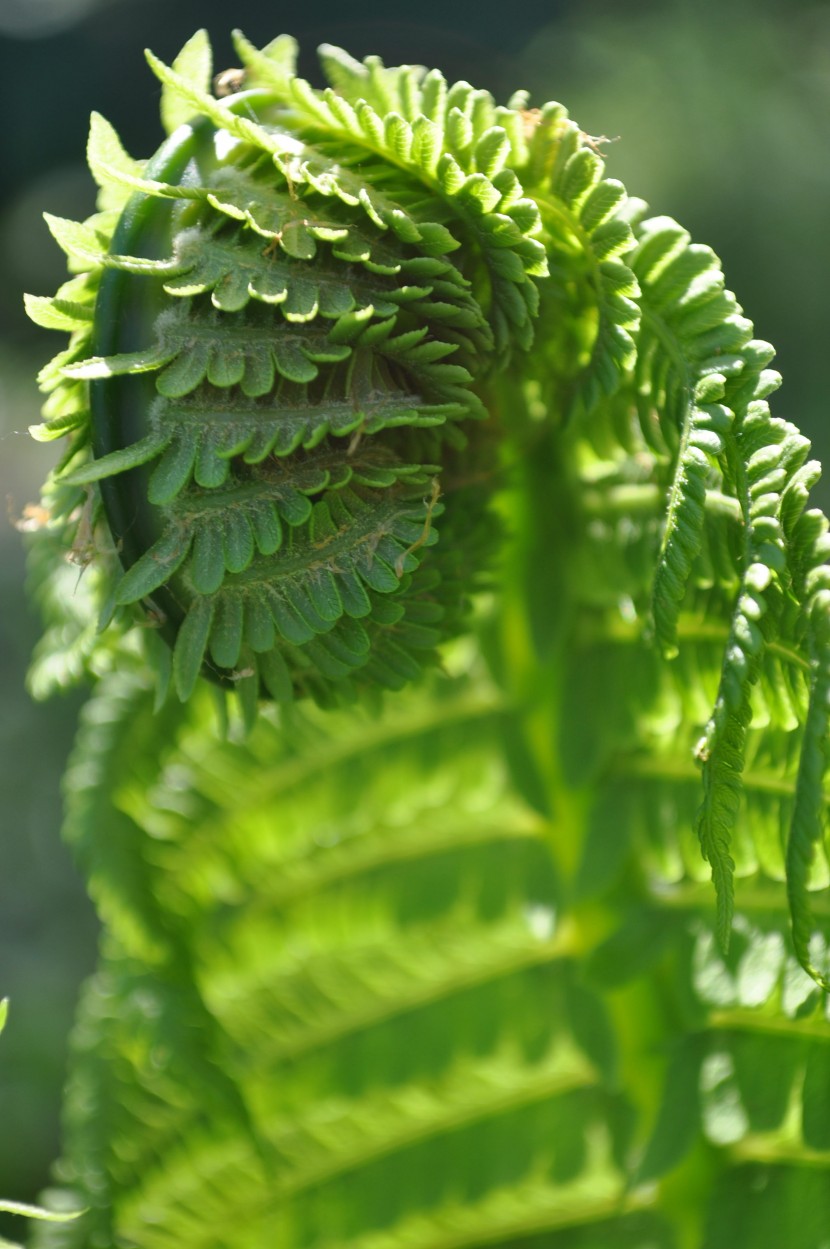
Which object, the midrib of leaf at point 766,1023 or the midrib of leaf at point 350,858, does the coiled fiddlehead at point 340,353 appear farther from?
the midrib of leaf at point 350,858

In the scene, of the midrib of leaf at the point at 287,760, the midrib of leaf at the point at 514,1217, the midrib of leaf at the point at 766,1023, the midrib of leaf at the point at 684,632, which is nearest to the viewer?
the midrib of leaf at the point at 684,632

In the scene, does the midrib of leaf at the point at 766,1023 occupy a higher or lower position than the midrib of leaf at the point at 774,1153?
higher

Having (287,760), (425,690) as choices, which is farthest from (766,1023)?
(287,760)

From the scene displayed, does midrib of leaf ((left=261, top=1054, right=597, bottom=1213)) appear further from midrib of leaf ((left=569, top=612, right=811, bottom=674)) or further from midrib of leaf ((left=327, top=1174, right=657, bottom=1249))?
midrib of leaf ((left=569, top=612, right=811, bottom=674))

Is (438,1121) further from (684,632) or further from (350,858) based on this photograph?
(684,632)

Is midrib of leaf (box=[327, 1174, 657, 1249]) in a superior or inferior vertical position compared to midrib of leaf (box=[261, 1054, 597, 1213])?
inferior

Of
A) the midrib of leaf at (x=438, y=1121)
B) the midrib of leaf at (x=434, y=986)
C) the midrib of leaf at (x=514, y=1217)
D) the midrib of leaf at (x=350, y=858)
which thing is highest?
the midrib of leaf at (x=350, y=858)

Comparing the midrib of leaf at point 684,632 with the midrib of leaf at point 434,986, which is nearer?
the midrib of leaf at point 684,632

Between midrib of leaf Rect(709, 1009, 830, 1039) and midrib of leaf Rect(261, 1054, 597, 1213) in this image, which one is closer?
midrib of leaf Rect(709, 1009, 830, 1039)

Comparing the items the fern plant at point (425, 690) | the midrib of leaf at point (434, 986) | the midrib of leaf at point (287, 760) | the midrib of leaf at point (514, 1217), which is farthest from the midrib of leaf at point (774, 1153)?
the midrib of leaf at point (287, 760)

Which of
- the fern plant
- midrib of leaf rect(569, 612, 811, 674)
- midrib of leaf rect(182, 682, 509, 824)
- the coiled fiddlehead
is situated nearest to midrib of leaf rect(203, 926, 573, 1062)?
the fern plant
